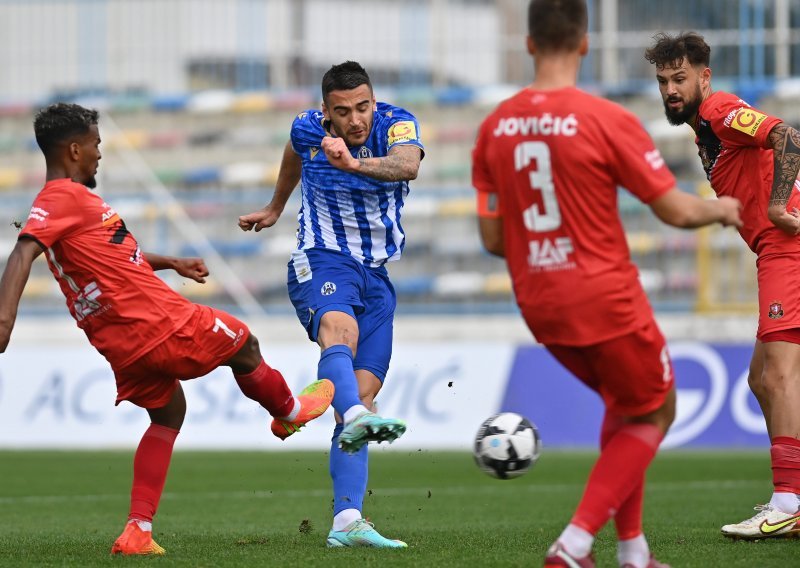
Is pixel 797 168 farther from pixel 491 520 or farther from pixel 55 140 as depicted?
pixel 55 140

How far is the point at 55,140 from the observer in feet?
19.6

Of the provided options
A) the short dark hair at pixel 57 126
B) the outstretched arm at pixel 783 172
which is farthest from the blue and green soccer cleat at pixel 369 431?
the outstretched arm at pixel 783 172

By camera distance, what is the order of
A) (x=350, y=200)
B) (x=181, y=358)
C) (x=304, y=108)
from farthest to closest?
(x=304, y=108)
(x=350, y=200)
(x=181, y=358)

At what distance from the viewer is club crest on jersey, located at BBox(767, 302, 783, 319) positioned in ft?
22.2

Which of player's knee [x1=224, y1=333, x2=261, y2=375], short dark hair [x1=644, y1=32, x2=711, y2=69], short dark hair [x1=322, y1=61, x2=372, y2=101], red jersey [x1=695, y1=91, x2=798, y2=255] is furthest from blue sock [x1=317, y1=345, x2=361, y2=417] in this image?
short dark hair [x1=644, y1=32, x2=711, y2=69]

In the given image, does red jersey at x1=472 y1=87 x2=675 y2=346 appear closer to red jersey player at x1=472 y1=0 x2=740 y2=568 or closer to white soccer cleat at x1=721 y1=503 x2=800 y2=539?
red jersey player at x1=472 y1=0 x2=740 y2=568

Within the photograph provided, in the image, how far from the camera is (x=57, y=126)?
594cm

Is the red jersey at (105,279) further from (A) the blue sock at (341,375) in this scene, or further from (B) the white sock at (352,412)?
(B) the white sock at (352,412)

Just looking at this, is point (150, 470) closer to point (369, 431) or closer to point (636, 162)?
point (369, 431)

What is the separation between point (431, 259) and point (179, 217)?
378 cm

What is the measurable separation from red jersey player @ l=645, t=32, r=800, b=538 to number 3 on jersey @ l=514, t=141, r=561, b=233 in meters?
2.28

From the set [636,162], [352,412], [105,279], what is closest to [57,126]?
[105,279]

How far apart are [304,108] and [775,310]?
13.2m

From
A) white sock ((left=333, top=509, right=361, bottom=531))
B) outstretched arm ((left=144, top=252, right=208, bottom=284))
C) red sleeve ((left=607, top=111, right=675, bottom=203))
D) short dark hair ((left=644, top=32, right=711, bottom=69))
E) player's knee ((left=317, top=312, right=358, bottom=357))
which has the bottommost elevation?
white sock ((left=333, top=509, right=361, bottom=531))
